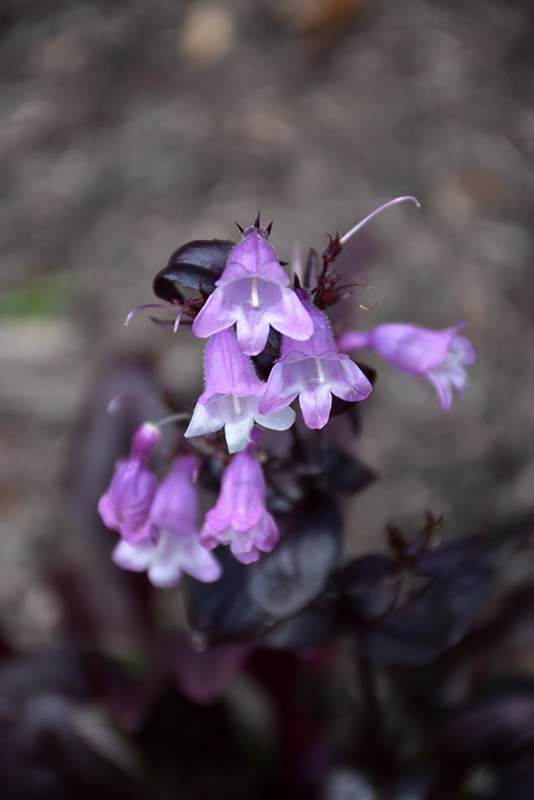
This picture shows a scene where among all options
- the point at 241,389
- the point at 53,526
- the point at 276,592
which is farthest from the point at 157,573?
the point at 53,526

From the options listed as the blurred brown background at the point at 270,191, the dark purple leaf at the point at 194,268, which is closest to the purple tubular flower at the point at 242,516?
the dark purple leaf at the point at 194,268

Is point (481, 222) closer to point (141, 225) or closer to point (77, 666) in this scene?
point (141, 225)

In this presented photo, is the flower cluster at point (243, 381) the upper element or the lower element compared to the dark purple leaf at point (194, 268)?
lower

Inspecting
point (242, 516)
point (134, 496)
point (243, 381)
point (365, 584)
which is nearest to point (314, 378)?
point (243, 381)

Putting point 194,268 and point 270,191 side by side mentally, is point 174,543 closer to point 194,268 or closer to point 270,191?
point 194,268

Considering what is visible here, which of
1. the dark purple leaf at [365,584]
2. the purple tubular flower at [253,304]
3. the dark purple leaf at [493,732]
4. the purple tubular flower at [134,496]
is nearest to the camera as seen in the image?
the purple tubular flower at [253,304]

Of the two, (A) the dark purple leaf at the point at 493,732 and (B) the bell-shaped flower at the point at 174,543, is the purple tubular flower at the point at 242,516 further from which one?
(A) the dark purple leaf at the point at 493,732

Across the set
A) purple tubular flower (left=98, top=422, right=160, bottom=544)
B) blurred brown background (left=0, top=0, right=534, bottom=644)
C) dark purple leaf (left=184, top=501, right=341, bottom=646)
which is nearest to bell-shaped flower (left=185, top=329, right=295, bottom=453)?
purple tubular flower (left=98, top=422, right=160, bottom=544)

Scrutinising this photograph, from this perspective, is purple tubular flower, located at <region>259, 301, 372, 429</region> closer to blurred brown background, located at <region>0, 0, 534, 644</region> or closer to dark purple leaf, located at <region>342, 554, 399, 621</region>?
dark purple leaf, located at <region>342, 554, 399, 621</region>
